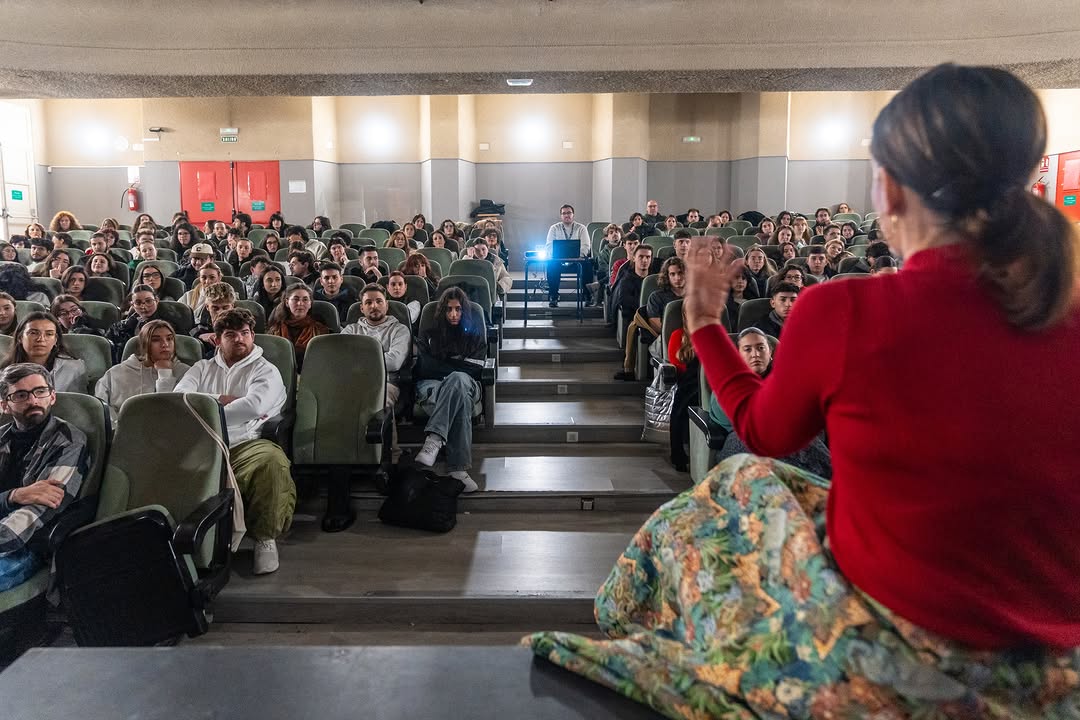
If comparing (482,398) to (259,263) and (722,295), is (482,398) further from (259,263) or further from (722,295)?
(722,295)

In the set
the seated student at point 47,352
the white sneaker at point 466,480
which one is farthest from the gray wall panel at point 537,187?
the seated student at point 47,352

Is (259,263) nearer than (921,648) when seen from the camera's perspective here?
No

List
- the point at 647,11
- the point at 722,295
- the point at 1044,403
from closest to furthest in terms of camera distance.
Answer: the point at 1044,403, the point at 722,295, the point at 647,11

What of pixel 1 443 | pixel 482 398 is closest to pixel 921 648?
pixel 1 443

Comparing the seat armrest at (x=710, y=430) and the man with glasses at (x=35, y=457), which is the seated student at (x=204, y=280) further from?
the seat armrest at (x=710, y=430)

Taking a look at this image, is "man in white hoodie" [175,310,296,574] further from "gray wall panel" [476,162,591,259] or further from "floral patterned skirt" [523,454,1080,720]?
"gray wall panel" [476,162,591,259]

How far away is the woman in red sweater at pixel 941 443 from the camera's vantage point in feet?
2.24

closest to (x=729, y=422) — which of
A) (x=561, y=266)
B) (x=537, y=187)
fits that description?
(x=561, y=266)

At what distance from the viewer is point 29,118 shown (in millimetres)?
12578

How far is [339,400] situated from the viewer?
11.3 ft

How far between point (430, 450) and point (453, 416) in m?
0.21

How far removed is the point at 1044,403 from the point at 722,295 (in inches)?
14.4

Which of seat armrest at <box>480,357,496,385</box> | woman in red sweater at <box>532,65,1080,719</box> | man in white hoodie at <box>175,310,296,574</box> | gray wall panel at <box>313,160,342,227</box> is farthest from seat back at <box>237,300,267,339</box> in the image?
gray wall panel at <box>313,160,342,227</box>

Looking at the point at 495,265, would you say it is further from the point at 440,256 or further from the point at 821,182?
the point at 821,182
